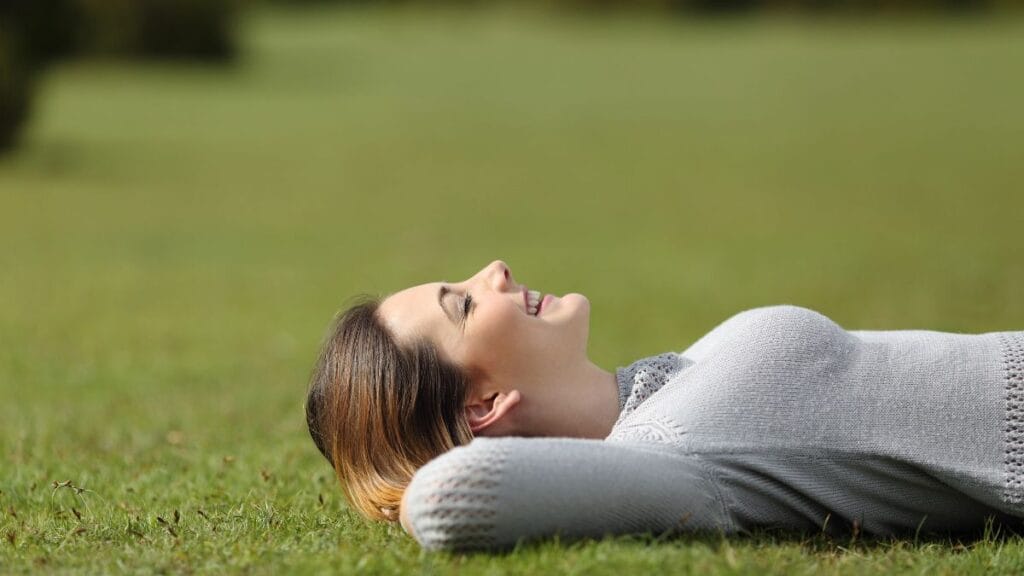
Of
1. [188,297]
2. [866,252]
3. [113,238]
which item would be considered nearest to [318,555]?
[188,297]

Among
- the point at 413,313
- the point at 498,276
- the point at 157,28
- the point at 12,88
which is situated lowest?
the point at 157,28

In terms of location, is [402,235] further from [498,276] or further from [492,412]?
[492,412]

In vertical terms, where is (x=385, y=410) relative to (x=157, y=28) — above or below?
above

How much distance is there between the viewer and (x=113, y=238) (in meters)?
14.7

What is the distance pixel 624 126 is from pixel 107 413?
1793 centimetres

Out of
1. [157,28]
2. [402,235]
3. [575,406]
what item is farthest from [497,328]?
[157,28]

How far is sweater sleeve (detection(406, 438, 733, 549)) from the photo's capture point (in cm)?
374

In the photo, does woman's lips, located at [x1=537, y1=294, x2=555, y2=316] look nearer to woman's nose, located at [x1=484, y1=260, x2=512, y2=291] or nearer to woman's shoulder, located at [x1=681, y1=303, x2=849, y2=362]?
woman's nose, located at [x1=484, y1=260, x2=512, y2=291]

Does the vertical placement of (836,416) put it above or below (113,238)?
above

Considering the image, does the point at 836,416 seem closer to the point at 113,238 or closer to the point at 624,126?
the point at 113,238

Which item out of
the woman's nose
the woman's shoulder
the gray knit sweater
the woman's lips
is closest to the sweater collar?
the gray knit sweater

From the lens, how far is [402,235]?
14977 millimetres

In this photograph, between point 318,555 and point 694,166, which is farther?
point 694,166

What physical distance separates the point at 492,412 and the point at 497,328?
250 mm
